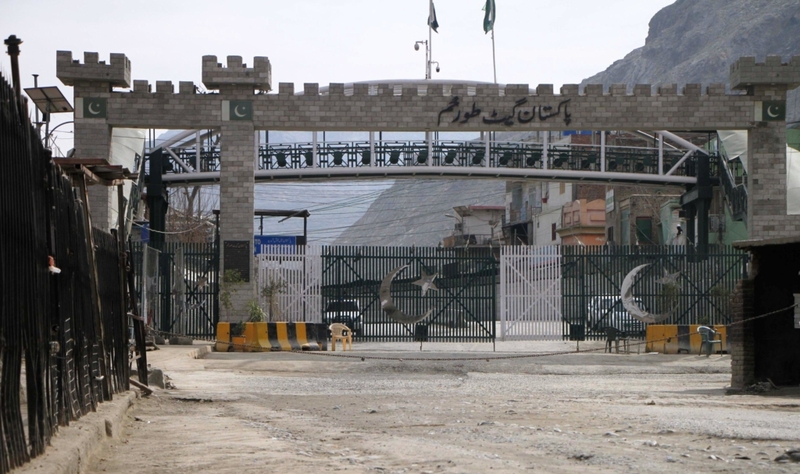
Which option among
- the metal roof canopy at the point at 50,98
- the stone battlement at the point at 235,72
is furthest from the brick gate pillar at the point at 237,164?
the metal roof canopy at the point at 50,98

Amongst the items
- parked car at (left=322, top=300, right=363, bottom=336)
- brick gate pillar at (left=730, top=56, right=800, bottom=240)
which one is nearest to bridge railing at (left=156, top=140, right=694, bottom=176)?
parked car at (left=322, top=300, right=363, bottom=336)

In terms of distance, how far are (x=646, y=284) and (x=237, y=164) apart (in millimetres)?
11437

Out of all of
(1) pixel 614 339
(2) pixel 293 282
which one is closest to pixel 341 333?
(2) pixel 293 282

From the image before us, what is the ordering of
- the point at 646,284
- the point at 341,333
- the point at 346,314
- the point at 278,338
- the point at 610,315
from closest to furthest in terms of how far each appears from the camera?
the point at 278,338, the point at 341,333, the point at 346,314, the point at 646,284, the point at 610,315

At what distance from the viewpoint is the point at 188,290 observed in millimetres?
25859

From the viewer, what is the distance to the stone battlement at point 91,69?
2500 centimetres

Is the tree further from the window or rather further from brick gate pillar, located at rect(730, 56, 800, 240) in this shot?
brick gate pillar, located at rect(730, 56, 800, 240)

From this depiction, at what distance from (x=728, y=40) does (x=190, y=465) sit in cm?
14803

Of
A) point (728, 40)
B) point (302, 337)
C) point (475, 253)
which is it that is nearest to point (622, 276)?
point (475, 253)

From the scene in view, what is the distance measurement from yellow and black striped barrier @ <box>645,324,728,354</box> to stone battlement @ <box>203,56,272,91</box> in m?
11.6

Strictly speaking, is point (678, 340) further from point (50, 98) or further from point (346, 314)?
point (50, 98)

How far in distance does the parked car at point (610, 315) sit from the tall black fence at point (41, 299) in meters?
18.7

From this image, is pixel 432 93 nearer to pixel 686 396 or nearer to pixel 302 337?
pixel 302 337

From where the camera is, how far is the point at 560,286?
26.6m
